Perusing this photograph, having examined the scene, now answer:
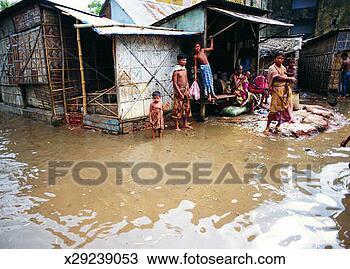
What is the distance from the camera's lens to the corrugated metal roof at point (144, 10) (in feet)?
40.7

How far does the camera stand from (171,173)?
15.0ft

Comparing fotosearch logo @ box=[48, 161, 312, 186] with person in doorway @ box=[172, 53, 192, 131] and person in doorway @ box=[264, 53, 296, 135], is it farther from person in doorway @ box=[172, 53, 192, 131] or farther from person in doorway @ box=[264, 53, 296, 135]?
person in doorway @ box=[172, 53, 192, 131]

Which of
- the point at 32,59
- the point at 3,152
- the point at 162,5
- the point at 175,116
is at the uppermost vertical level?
the point at 162,5

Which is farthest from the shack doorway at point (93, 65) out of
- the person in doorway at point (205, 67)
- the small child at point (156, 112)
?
the person in doorway at point (205, 67)

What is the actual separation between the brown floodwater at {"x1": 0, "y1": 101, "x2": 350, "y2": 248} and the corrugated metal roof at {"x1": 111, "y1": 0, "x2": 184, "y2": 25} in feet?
27.7

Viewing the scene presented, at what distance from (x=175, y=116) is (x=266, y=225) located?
4527 mm

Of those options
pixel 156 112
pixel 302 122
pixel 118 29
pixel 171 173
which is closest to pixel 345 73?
pixel 302 122

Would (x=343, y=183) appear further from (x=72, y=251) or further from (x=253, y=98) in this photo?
(x=253, y=98)

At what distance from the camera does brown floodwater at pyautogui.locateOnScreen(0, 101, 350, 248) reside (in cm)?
295

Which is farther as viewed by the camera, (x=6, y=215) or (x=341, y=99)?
(x=341, y=99)

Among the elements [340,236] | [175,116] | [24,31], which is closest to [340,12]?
[175,116]

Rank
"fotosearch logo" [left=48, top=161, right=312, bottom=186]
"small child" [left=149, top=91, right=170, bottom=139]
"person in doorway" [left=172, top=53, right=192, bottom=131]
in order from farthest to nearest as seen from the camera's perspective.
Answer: "person in doorway" [left=172, top=53, right=192, bottom=131] < "small child" [left=149, top=91, right=170, bottom=139] < "fotosearch logo" [left=48, top=161, right=312, bottom=186]

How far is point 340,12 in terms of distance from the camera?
2133 cm

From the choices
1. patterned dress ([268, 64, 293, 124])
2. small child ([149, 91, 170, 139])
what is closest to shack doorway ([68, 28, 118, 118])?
small child ([149, 91, 170, 139])
